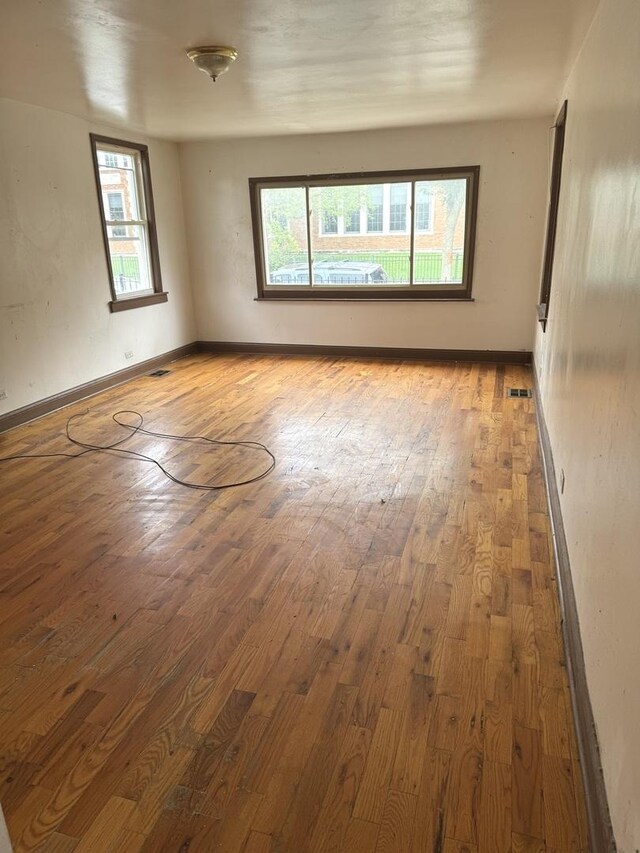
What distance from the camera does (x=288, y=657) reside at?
2.07 m

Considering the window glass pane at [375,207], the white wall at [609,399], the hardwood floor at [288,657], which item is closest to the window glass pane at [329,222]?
the window glass pane at [375,207]

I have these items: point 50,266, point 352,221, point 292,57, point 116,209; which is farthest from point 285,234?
point 292,57

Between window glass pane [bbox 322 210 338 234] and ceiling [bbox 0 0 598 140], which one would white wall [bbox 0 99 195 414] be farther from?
window glass pane [bbox 322 210 338 234]

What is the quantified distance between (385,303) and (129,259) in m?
2.73

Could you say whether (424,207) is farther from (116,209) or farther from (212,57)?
(212,57)

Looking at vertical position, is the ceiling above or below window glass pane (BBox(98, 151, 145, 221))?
above

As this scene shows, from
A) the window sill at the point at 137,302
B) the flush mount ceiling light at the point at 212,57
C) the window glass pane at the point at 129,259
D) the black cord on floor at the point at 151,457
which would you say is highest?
the flush mount ceiling light at the point at 212,57

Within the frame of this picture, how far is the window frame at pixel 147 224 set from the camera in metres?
5.39

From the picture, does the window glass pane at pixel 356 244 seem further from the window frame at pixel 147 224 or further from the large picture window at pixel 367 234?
the window frame at pixel 147 224

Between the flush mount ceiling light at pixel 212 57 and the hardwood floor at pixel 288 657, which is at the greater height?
the flush mount ceiling light at pixel 212 57

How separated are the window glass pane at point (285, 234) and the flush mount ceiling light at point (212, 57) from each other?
3287mm

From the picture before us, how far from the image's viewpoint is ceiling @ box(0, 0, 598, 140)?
8.64ft

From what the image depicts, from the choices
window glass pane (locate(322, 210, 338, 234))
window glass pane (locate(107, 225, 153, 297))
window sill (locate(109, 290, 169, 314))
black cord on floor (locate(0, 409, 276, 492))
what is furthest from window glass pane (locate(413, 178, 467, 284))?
black cord on floor (locate(0, 409, 276, 492))

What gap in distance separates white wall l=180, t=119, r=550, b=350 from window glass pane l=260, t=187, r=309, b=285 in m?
0.20
